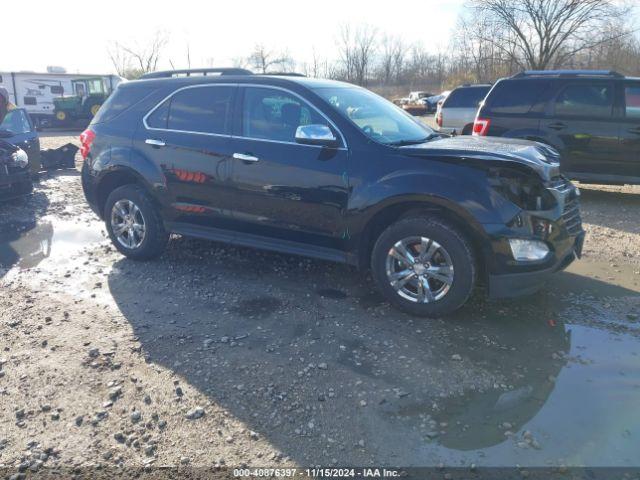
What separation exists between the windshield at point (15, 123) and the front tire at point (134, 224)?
5.42 metres

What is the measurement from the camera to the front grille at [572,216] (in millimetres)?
3965

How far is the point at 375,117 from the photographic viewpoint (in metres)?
4.70

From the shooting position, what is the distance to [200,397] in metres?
3.13

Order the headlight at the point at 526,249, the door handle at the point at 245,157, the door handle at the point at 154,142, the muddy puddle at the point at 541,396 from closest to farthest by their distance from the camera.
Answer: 1. the muddy puddle at the point at 541,396
2. the headlight at the point at 526,249
3. the door handle at the point at 245,157
4. the door handle at the point at 154,142

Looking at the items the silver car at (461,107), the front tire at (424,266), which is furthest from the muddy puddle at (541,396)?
the silver car at (461,107)

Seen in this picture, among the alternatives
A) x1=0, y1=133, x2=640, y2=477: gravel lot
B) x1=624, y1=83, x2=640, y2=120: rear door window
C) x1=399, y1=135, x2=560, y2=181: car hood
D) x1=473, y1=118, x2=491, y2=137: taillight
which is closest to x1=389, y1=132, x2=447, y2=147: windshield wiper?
x1=399, y1=135, x2=560, y2=181: car hood

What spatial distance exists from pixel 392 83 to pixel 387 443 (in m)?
72.9

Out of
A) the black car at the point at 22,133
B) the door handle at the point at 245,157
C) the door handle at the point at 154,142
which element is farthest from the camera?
the black car at the point at 22,133

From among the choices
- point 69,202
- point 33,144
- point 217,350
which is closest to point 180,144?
point 217,350

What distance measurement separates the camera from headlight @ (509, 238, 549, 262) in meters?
3.72

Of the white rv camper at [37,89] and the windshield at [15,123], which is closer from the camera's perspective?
the windshield at [15,123]

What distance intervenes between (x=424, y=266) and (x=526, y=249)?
0.77m

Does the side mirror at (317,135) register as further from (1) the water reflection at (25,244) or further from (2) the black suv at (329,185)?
(1) the water reflection at (25,244)

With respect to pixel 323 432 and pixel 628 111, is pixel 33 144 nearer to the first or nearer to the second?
pixel 323 432
